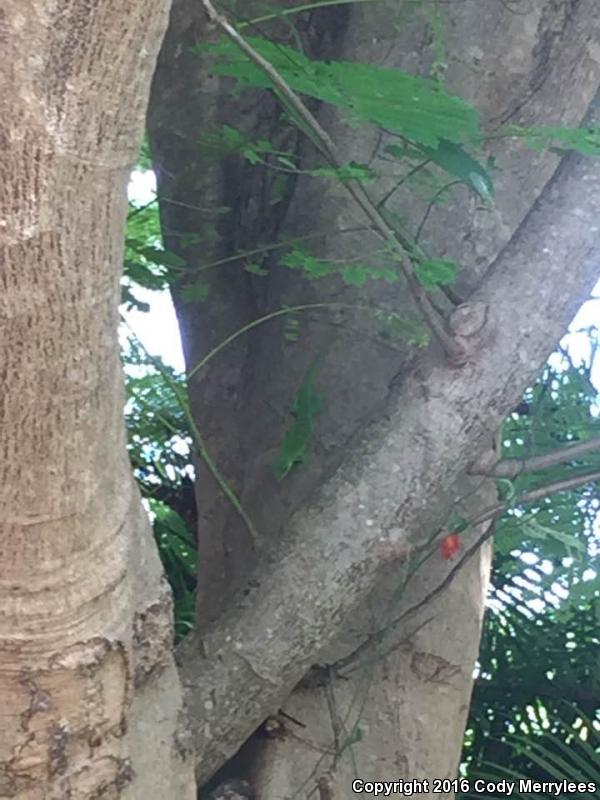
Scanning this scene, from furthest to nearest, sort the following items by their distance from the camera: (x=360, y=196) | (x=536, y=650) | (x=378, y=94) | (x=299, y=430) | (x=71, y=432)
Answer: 1. (x=536, y=650)
2. (x=299, y=430)
3. (x=360, y=196)
4. (x=378, y=94)
5. (x=71, y=432)

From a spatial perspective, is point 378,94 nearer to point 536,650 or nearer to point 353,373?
point 353,373

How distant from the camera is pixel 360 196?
45.9 inches

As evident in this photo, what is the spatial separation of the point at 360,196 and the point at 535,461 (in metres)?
0.42

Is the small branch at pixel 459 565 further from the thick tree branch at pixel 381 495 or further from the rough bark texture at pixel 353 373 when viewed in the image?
the thick tree branch at pixel 381 495

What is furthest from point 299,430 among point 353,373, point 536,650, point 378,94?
point 536,650

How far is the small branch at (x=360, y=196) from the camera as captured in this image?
929mm

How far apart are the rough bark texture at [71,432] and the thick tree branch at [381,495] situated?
0.69ft

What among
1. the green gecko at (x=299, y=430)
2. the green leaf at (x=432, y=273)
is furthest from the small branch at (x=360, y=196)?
the green gecko at (x=299, y=430)

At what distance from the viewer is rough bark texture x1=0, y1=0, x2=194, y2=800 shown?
645 millimetres

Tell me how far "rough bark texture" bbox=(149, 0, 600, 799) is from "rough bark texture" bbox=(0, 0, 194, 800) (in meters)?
0.25

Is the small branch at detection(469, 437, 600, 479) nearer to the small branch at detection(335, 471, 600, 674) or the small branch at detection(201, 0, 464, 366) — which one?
the small branch at detection(335, 471, 600, 674)

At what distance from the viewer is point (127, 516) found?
893mm

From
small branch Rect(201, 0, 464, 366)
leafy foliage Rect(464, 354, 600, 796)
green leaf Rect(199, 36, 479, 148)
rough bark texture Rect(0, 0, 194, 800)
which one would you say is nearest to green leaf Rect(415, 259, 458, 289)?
small branch Rect(201, 0, 464, 366)

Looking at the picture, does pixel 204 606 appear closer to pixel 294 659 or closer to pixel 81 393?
pixel 294 659
